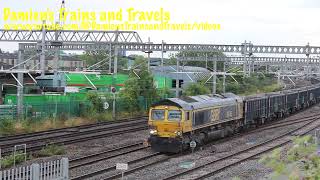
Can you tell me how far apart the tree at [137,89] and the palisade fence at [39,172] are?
96.8 ft

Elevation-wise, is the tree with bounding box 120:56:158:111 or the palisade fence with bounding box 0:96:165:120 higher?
the tree with bounding box 120:56:158:111

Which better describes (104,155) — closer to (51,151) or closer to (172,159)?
(51,151)

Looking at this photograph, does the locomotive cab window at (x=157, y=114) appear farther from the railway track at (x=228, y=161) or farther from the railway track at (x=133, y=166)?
the railway track at (x=228, y=161)

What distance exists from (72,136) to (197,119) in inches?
375

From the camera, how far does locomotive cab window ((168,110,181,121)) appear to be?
2203 centimetres

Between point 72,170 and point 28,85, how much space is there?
33.4 metres

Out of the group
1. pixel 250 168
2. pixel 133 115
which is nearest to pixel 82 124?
pixel 133 115

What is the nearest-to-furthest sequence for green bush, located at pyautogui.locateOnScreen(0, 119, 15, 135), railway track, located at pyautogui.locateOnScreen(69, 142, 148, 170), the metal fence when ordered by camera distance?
railway track, located at pyautogui.locateOnScreen(69, 142, 148, 170), green bush, located at pyautogui.locateOnScreen(0, 119, 15, 135), the metal fence

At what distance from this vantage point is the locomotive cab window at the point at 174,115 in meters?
22.0

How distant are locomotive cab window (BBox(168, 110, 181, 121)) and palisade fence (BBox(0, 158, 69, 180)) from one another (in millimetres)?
8559

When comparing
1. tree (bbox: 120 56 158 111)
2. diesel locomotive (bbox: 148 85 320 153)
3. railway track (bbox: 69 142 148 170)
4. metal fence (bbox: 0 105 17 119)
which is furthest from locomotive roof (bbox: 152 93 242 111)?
tree (bbox: 120 56 158 111)

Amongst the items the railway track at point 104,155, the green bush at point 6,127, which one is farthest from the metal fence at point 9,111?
the railway track at point 104,155

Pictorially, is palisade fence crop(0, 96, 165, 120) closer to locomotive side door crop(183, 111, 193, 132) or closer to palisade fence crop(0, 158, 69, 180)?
locomotive side door crop(183, 111, 193, 132)

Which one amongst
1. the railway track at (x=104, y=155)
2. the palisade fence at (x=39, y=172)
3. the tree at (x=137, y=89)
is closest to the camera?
the palisade fence at (x=39, y=172)
